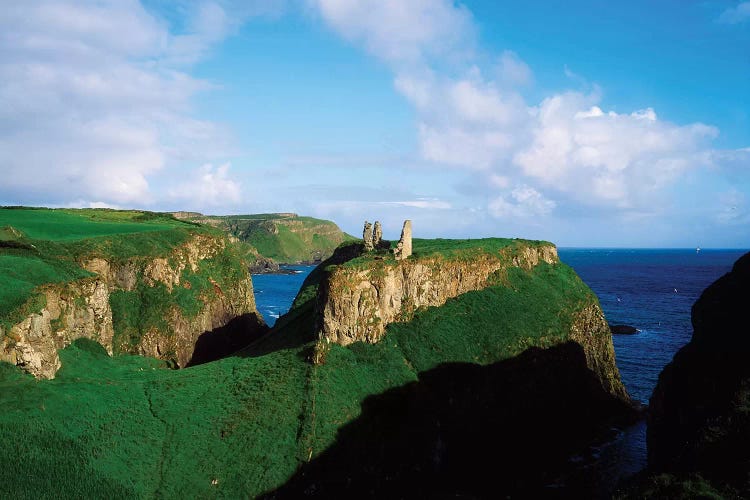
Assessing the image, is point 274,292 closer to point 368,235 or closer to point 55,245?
point 368,235

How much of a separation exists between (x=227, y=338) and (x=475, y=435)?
44135mm

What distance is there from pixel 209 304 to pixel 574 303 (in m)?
53.2

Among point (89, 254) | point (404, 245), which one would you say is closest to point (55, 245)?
point (89, 254)

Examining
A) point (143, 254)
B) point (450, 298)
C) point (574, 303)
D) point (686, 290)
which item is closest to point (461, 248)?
point (450, 298)

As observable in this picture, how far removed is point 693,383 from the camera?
1428 inches

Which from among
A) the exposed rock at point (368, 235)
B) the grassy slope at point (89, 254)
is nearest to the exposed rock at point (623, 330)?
the exposed rock at point (368, 235)

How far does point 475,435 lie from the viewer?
159 ft

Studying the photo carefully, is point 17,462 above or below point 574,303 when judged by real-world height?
below

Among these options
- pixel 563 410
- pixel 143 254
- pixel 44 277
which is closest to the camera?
pixel 44 277

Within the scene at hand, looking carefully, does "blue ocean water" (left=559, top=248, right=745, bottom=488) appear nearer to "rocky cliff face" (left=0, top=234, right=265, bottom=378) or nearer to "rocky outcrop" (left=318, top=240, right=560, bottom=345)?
"rocky outcrop" (left=318, top=240, right=560, bottom=345)

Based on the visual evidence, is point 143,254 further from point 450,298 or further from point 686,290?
point 686,290

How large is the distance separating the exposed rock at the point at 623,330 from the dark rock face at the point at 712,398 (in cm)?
5092

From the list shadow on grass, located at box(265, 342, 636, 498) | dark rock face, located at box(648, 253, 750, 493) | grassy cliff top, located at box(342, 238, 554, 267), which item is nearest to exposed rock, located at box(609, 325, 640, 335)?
grassy cliff top, located at box(342, 238, 554, 267)

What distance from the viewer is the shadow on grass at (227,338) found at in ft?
233
